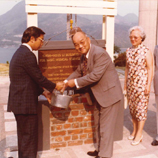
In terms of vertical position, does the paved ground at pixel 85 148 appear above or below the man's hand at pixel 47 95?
below

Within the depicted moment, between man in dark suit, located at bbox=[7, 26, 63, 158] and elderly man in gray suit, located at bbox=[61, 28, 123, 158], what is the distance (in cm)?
45

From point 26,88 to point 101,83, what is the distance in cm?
92

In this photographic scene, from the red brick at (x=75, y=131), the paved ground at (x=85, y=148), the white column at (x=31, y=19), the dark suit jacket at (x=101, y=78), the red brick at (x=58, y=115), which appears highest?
the white column at (x=31, y=19)

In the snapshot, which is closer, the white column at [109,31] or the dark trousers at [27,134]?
the dark trousers at [27,134]

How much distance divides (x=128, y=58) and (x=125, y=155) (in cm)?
137

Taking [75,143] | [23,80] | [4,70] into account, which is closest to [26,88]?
[23,80]

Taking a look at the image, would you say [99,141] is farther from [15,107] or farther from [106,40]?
[106,40]

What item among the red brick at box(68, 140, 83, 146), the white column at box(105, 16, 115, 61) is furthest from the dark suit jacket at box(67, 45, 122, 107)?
the white column at box(105, 16, 115, 61)

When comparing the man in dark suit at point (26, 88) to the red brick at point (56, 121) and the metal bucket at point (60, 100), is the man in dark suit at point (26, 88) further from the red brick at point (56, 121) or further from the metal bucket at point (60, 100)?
the red brick at point (56, 121)

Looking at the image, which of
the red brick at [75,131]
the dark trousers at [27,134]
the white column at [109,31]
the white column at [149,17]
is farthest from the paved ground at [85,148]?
the white column at [149,17]

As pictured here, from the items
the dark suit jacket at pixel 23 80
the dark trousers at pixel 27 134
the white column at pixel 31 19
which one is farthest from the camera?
the white column at pixel 31 19

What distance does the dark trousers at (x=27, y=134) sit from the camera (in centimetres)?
284

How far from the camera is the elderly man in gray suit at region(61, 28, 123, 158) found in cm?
304

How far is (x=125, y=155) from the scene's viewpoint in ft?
11.8
